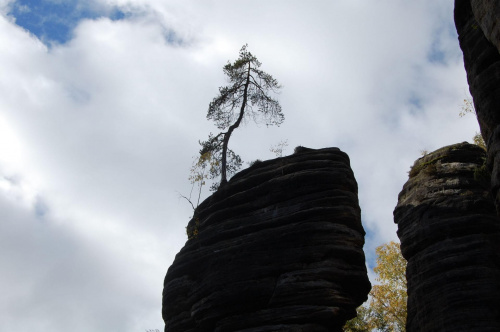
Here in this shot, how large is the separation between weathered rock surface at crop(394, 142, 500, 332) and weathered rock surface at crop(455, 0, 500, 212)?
16.6ft

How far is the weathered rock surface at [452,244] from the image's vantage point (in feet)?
57.3

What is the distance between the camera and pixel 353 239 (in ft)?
65.3

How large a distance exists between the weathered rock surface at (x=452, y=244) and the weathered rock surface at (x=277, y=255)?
7.67 ft

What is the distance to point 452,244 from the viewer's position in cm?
1936

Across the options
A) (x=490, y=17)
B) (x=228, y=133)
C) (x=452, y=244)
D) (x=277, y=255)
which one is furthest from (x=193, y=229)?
(x=490, y=17)

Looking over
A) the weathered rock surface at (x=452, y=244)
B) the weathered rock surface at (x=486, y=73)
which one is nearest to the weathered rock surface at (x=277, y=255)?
the weathered rock surface at (x=452, y=244)

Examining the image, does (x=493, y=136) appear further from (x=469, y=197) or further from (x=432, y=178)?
(x=432, y=178)

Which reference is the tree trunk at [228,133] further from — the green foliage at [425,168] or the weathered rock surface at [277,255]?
the green foliage at [425,168]

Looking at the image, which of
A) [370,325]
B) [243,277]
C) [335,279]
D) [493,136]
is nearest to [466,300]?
[335,279]

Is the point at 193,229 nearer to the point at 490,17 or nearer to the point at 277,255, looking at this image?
the point at 277,255

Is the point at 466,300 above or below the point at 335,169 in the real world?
below

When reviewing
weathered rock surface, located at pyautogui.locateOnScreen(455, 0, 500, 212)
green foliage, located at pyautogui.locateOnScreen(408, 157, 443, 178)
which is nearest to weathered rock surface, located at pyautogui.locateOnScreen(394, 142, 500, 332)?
green foliage, located at pyautogui.locateOnScreen(408, 157, 443, 178)

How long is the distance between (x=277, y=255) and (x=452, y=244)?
22.3 feet

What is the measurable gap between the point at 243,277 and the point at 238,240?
196 centimetres
